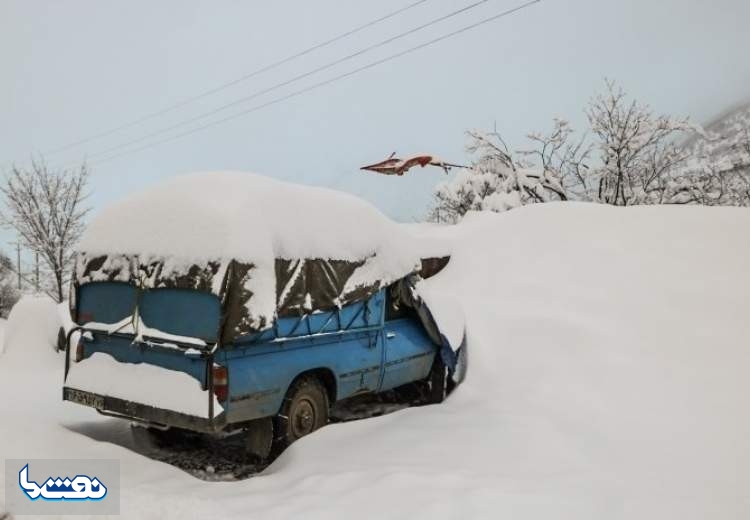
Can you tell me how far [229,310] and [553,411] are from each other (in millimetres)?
3646

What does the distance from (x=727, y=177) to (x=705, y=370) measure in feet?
113

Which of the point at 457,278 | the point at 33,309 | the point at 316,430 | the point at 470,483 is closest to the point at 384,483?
the point at 470,483

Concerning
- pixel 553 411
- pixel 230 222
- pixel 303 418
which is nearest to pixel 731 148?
pixel 553 411

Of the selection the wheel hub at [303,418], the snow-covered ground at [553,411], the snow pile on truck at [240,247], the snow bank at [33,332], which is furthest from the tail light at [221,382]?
the snow bank at [33,332]

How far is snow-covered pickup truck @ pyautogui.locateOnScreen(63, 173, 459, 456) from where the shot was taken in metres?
4.99

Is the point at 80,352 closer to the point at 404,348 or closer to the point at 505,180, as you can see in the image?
the point at 404,348

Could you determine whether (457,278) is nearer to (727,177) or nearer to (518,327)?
(518,327)

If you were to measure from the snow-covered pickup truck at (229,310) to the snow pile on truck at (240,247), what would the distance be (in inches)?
0.6

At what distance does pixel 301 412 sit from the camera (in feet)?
19.2

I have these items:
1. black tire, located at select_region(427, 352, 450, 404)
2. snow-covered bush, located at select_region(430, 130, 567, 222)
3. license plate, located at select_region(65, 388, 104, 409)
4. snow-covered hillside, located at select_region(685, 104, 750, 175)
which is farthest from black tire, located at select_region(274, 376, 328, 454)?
snow-covered hillside, located at select_region(685, 104, 750, 175)

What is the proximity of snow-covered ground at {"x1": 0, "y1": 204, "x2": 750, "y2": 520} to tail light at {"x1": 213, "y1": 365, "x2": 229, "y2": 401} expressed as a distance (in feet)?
2.40

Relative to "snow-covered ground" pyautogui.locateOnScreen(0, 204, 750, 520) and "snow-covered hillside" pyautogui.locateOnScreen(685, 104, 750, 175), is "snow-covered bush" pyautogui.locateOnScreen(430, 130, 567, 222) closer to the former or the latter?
"snow-covered hillside" pyautogui.locateOnScreen(685, 104, 750, 175)

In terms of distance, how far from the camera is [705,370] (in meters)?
6.52

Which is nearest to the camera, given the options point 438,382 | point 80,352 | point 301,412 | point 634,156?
point 301,412
